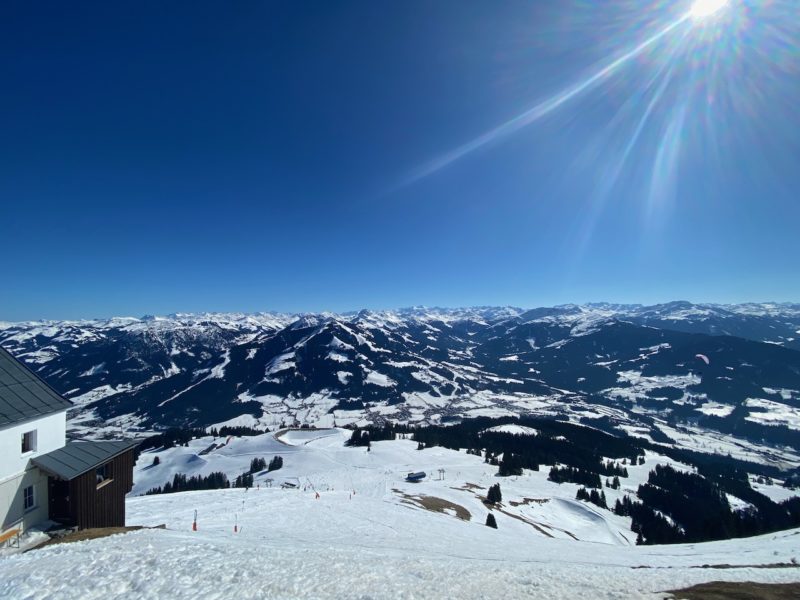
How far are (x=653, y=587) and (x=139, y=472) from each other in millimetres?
167332

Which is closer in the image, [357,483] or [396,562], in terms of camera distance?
[396,562]

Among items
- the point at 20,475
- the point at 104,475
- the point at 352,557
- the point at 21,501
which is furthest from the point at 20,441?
the point at 352,557

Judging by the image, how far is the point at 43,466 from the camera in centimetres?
2336

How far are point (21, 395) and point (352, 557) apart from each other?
2426cm

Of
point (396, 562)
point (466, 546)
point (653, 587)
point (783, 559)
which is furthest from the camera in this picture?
point (466, 546)

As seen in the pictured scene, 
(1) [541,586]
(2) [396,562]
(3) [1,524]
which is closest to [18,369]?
(3) [1,524]

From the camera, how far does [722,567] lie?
29234 mm

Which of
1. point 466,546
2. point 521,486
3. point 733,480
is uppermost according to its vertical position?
point 466,546

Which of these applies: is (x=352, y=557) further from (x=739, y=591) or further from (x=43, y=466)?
(x=739, y=591)

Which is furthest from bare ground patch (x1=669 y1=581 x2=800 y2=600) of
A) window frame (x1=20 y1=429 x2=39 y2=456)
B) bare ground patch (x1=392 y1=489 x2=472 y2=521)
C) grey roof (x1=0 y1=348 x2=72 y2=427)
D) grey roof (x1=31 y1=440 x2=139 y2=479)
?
bare ground patch (x1=392 y1=489 x2=472 y2=521)

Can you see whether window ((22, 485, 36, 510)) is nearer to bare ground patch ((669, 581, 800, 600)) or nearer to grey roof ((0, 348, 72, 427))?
grey roof ((0, 348, 72, 427))

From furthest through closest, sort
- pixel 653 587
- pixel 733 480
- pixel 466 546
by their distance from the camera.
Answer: pixel 733 480 < pixel 466 546 < pixel 653 587

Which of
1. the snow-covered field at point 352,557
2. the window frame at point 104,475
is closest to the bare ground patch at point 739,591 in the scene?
the snow-covered field at point 352,557

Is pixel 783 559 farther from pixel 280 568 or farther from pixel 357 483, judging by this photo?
pixel 357 483
